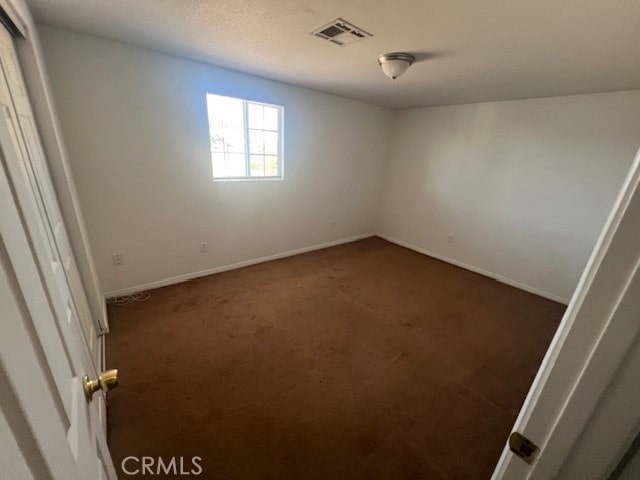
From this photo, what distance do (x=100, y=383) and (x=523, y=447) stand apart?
1.03 meters

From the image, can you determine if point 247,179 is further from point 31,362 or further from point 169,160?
point 31,362

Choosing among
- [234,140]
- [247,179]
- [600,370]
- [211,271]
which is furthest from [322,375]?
[234,140]

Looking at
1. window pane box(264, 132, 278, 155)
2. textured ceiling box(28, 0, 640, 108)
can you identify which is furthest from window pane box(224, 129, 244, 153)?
textured ceiling box(28, 0, 640, 108)

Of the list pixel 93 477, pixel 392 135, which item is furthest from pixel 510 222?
pixel 93 477

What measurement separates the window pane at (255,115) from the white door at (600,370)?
317cm

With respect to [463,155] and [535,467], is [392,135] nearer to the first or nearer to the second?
[463,155]

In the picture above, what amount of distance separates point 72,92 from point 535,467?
3214 mm

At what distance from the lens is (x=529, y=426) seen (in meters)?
0.55

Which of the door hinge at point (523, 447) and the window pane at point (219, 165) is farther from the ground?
the window pane at point (219, 165)

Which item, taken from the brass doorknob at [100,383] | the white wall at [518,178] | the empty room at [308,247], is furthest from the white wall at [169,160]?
the brass doorknob at [100,383]

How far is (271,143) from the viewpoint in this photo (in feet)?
10.6

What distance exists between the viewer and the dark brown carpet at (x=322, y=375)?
1356mm

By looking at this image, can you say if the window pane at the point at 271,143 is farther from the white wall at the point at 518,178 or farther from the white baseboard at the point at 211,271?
the white wall at the point at 518,178

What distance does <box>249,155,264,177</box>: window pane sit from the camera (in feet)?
10.3
